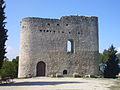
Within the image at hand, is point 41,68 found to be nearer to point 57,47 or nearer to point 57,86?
point 57,47

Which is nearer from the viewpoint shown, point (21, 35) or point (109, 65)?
point (21, 35)

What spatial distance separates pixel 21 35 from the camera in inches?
1350

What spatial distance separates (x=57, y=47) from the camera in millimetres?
33812

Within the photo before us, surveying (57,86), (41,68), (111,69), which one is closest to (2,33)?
(57,86)

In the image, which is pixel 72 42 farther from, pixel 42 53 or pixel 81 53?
pixel 42 53

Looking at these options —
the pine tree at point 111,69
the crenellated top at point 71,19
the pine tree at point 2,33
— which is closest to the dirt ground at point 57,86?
the pine tree at point 2,33

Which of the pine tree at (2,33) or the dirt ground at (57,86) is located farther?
the pine tree at (2,33)

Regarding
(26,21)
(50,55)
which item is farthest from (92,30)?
(26,21)

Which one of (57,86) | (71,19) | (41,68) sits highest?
(71,19)

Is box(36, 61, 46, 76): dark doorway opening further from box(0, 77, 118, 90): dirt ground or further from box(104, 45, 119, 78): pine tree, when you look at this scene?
box(0, 77, 118, 90): dirt ground

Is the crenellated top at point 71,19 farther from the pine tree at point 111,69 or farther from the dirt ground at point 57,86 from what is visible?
the dirt ground at point 57,86

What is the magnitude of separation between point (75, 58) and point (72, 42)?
8.70ft

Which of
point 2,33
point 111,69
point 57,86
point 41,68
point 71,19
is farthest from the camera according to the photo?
point 111,69

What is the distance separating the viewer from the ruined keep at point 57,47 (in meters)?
33.3
